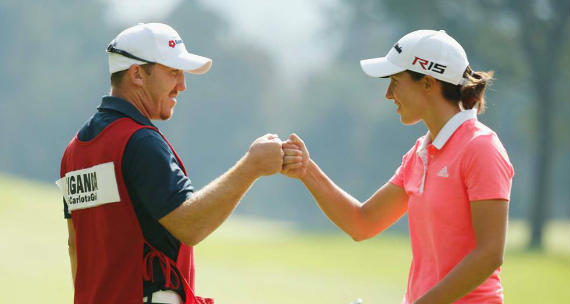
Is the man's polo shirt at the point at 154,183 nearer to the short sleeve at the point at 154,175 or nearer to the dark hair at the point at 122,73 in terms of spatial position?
the short sleeve at the point at 154,175

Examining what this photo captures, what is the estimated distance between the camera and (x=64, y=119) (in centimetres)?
5859

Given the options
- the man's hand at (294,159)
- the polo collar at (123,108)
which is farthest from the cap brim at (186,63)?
the man's hand at (294,159)

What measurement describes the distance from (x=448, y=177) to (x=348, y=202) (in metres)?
0.91

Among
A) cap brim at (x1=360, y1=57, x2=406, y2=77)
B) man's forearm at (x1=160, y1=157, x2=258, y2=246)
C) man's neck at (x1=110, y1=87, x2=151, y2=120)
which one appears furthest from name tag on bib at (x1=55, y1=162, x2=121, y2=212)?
cap brim at (x1=360, y1=57, x2=406, y2=77)

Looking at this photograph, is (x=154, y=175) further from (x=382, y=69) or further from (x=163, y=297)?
(x=382, y=69)

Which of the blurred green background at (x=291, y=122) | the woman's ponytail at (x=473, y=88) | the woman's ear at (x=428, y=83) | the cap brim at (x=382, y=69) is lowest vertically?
the woman's ponytail at (x=473, y=88)

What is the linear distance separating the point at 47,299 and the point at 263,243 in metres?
10.9

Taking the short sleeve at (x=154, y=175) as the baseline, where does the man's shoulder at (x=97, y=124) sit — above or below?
above

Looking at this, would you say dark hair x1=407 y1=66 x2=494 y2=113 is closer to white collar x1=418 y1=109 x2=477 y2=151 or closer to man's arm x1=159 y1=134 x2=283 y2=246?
white collar x1=418 y1=109 x2=477 y2=151

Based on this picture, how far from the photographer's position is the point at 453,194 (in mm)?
3359

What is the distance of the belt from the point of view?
3355 millimetres

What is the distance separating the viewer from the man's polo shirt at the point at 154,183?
3.25m

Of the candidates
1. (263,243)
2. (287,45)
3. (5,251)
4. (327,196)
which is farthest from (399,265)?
(287,45)

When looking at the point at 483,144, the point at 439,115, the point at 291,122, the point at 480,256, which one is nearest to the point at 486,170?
the point at 483,144
